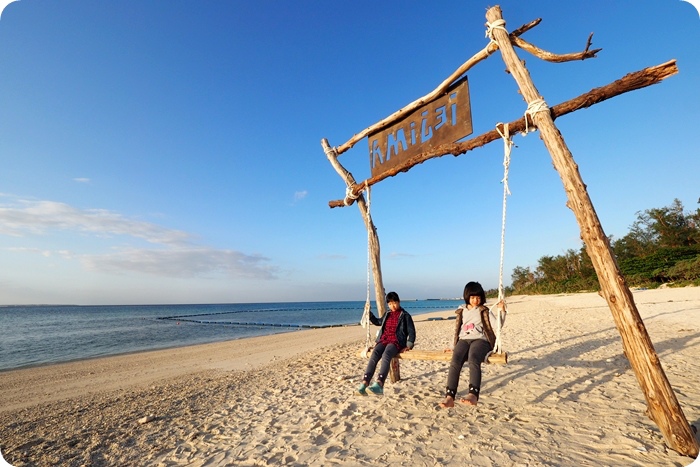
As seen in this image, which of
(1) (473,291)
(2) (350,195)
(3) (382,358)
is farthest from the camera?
(2) (350,195)

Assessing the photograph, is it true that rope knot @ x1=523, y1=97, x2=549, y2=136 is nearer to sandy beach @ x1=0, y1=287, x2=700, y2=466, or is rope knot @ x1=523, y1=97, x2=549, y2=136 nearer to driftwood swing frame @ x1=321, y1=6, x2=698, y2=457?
driftwood swing frame @ x1=321, y1=6, x2=698, y2=457

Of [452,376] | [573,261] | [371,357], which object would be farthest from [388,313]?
[573,261]

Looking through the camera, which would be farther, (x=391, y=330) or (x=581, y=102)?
(x=391, y=330)

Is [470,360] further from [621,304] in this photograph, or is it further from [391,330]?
[621,304]

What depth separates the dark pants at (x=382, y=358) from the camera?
4055 mm

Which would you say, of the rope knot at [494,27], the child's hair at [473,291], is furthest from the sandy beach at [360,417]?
the rope knot at [494,27]

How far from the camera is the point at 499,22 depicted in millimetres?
3502

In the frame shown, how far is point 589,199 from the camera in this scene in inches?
111

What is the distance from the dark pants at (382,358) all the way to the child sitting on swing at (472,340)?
0.75m

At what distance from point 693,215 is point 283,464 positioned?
4642cm

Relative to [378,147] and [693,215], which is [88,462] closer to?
[378,147]

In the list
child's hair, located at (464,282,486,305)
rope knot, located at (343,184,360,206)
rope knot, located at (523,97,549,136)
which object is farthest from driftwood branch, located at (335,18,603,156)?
child's hair, located at (464,282,486,305)

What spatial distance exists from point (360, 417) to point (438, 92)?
411 cm

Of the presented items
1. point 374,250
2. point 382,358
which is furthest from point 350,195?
point 382,358
